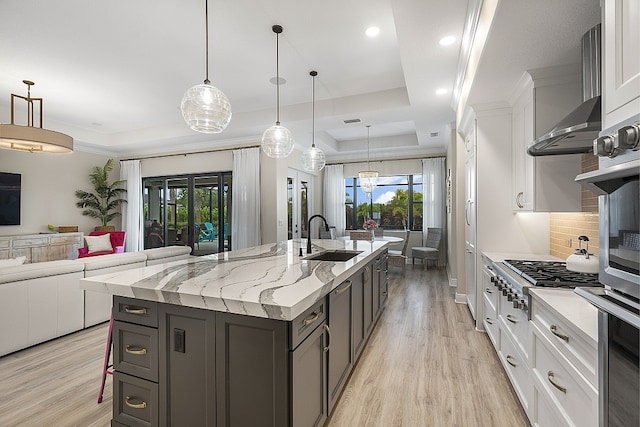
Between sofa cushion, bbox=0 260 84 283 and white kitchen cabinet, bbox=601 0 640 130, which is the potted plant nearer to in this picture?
sofa cushion, bbox=0 260 84 283

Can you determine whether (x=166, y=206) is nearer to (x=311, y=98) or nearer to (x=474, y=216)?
(x=311, y=98)

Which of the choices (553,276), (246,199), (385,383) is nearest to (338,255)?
(385,383)

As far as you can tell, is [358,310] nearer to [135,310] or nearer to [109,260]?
[135,310]

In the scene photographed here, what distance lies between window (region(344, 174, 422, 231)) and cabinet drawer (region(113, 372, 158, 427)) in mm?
7161

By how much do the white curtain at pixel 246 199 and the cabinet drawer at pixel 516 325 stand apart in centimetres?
453

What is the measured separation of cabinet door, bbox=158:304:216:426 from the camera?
1.49 meters

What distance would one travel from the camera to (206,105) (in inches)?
94.8

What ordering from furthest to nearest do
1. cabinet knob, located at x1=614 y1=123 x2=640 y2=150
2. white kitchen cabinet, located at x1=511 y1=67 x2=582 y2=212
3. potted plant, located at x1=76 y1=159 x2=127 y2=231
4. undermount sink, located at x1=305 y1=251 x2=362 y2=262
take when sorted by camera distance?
potted plant, located at x1=76 y1=159 x2=127 y2=231
undermount sink, located at x1=305 y1=251 x2=362 y2=262
white kitchen cabinet, located at x1=511 y1=67 x2=582 y2=212
cabinet knob, located at x1=614 y1=123 x2=640 y2=150

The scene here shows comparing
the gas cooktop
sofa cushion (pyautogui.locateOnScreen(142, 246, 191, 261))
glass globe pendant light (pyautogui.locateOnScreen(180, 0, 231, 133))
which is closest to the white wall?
sofa cushion (pyautogui.locateOnScreen(142, 246, 191, 261))

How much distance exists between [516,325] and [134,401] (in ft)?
8.11

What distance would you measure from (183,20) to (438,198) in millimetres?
6370

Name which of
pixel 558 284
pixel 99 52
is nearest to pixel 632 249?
pixel 558 284

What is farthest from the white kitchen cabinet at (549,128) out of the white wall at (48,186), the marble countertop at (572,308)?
the white wall at (48,186)

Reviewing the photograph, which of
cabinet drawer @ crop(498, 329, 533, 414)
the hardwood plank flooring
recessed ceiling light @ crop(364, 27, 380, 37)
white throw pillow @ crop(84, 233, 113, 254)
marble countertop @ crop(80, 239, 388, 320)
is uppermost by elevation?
recessed ceiling light @ crop(364, 27, 380, 37)
